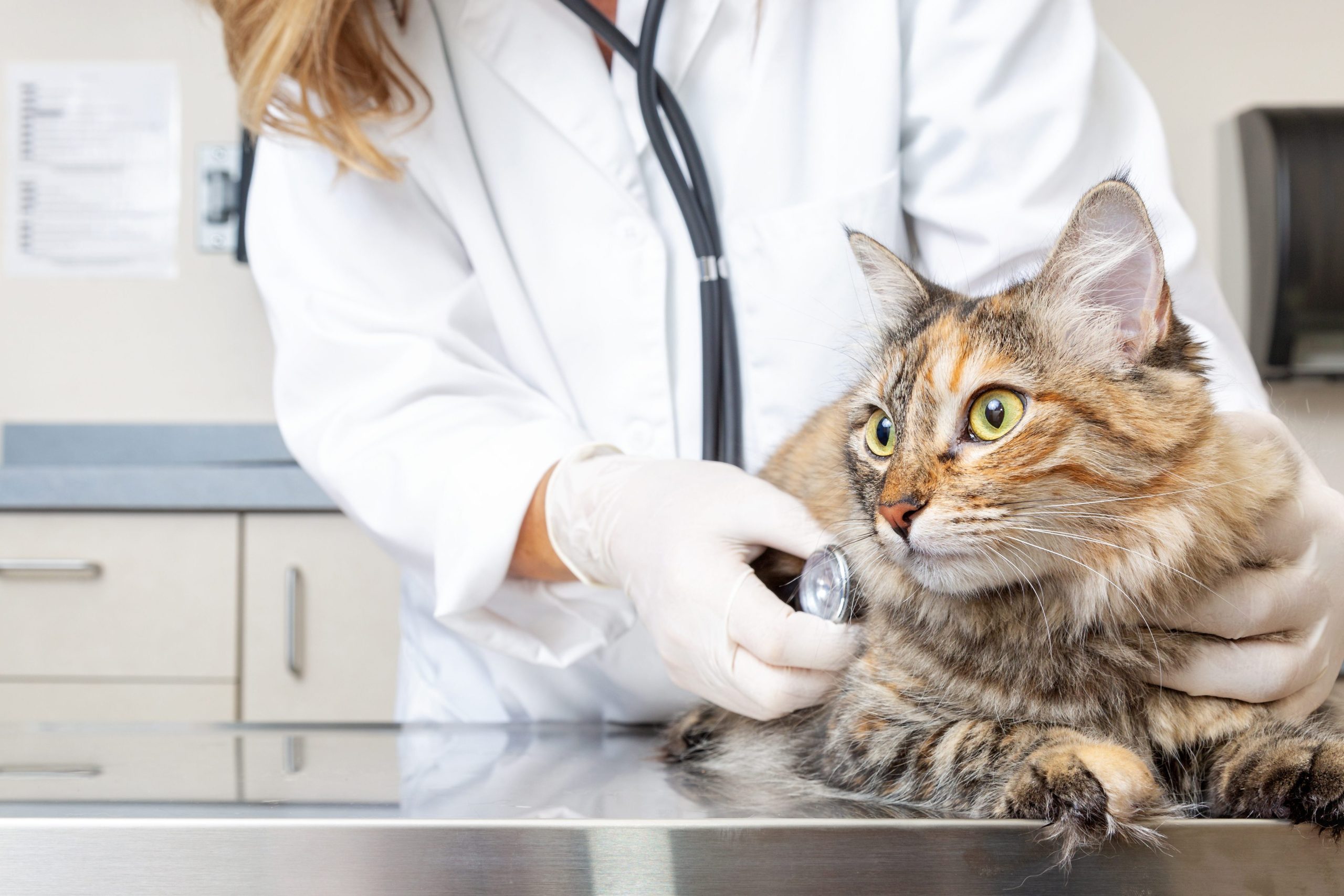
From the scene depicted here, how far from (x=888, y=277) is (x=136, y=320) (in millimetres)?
2473

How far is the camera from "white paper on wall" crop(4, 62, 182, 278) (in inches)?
105

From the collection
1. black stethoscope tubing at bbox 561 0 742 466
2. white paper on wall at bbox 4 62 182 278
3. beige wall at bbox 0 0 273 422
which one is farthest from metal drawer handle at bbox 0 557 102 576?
black stethoscope tubing at bbox 561 0 742 466

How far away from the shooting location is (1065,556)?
599 mm

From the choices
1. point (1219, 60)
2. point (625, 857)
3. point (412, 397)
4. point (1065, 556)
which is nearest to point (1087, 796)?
point (1065, 556)

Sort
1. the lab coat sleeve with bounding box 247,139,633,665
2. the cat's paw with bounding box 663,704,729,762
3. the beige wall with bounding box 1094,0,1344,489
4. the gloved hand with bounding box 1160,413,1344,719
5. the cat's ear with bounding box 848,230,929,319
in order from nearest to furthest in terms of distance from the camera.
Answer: the gloved hand with bounding box 1160,413,1344,719 → the cat's ear with bounding box 848,230,929,319 → the cat's paw with bounding box 663,704,729,762 → the lab coat sleeve with bounding box 247,139,633,665 → the beige wall with bounding box 1094,0,1344,489

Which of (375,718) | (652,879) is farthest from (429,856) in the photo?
(375,718)

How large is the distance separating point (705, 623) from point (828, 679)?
0.12 metres

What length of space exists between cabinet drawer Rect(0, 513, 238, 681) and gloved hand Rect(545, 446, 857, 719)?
4.58ft

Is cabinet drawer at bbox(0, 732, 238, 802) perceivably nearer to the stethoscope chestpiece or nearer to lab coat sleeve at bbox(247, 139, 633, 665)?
lab coat sleeve at bbox(247, 139, 633, 665)

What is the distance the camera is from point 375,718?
2.16m

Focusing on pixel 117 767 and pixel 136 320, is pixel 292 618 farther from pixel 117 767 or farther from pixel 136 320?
pixel 117 767

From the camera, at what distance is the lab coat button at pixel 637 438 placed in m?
1.18

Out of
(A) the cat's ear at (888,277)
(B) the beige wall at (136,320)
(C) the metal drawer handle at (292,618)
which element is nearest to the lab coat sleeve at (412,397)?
(A) the cat's ear at (888,277)

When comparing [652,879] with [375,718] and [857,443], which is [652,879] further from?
[375,718]
